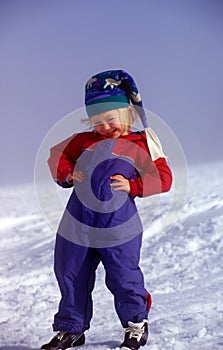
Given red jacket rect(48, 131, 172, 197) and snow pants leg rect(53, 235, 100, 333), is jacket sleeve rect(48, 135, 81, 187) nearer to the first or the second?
red jacket rect(48, 131, 172, 197)

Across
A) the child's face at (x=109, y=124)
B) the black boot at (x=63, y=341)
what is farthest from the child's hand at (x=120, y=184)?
the black boot at (x=63, y=341)

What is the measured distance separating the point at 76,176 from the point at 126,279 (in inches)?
12.5

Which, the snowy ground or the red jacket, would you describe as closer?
the red jacket

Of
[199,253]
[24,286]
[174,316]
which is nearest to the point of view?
[174,316]

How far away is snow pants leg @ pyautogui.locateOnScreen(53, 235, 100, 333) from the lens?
6.11ft

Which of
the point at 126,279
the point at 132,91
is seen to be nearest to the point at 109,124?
the point at 132,91

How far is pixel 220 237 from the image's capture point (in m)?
3.38

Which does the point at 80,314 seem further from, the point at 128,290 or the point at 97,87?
the point at 97,87

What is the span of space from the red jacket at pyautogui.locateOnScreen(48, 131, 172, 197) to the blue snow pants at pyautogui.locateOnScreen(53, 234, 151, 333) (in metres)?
0.16

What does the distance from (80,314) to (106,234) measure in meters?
0.27

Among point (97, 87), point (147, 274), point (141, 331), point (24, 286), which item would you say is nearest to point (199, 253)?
point (147, 274)

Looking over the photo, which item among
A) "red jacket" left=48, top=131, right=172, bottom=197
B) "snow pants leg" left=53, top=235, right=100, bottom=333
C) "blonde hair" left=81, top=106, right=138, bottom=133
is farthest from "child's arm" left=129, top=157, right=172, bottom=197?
"snow pants leg" left=53, top=235, right=100, bottom=333

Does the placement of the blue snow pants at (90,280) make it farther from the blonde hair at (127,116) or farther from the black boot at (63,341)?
the blonde hair at (127,116)

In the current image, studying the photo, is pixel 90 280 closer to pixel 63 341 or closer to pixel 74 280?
pixel 74 280
